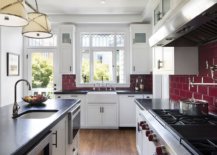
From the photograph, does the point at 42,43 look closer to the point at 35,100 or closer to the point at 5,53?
the point at 5,53

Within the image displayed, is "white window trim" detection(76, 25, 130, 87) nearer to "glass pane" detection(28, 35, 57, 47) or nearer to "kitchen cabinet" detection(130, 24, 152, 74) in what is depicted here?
"kitchen cabinet" detection(130, 24, 152, 74)

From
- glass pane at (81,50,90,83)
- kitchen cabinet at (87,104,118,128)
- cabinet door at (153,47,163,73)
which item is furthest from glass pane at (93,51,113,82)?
cabinet door at (153,47,163,73)

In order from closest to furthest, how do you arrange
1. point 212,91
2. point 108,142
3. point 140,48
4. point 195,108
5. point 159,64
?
point 195,108 < point 212,91 < point 159,64 < point 108,142 < point 140,48

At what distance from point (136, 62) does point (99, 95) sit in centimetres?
119

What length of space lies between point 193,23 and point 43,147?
1.28 metres

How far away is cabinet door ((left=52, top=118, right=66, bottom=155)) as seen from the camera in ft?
6.65

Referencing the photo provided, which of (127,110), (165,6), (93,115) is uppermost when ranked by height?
(165,6)

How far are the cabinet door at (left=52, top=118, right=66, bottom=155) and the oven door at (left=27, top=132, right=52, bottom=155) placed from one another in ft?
0.75

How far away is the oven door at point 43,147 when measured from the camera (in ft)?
4.57

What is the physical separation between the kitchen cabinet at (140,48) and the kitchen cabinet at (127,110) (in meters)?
0.76

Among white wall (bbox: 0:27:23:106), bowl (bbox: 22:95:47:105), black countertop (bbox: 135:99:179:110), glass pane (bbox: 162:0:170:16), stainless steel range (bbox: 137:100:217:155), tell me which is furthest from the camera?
white wall (bbox: 0:27:23:106)

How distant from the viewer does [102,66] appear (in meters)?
5.87

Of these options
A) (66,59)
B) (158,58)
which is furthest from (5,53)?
(158,58)

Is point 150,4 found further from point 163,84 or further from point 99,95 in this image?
point 99,95
